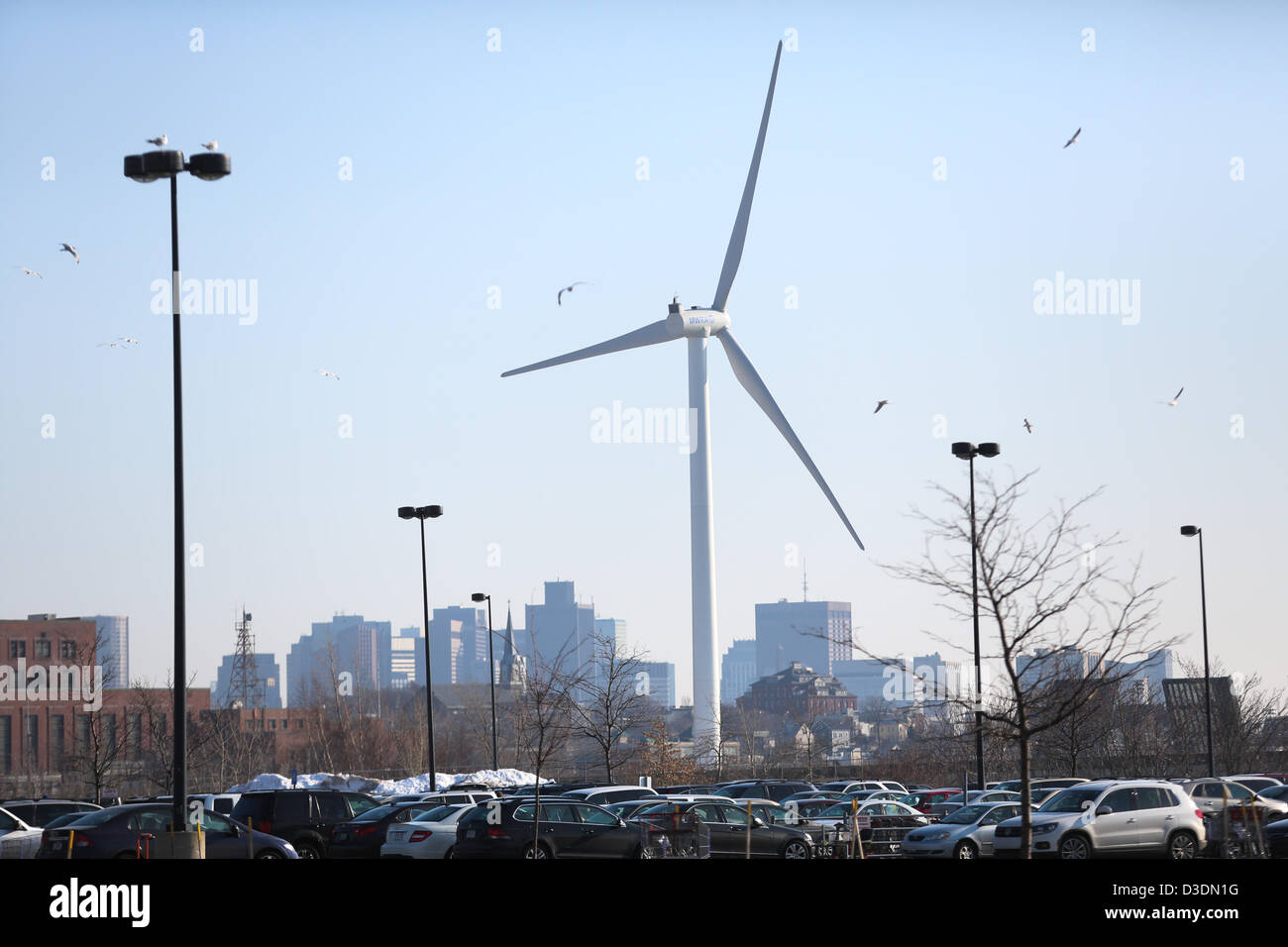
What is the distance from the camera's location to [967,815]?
32.1 meters

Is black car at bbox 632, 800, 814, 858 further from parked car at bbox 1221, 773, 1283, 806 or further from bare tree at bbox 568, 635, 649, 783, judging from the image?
bare tree at bbox 568, 635, 649, 783

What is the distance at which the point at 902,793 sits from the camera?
44125mm

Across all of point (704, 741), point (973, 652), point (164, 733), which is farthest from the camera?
point (704, 741)

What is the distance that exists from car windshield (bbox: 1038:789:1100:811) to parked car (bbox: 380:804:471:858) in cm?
1110

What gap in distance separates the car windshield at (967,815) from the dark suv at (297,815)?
12.4m

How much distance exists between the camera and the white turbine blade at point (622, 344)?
7756cm

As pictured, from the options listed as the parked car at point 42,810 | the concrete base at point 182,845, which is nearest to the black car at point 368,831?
the concrete base at point 182,845

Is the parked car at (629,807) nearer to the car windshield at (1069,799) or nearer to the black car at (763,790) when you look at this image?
the black car at (763,790)

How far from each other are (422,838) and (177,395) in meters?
9.72

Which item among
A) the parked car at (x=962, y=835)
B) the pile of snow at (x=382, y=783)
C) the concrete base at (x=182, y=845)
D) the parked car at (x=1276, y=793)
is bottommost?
the pile of snow at (x=382, y=783)
